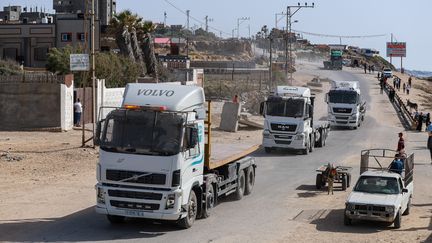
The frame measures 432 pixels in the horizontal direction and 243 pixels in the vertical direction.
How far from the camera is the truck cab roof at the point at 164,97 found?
18.1 metres

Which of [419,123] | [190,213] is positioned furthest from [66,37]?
[190,213]

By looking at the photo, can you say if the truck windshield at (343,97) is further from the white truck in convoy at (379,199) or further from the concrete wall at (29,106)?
the white truck in convoy at (379,199)

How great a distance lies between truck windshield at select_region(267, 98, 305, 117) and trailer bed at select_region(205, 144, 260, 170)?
1184 cm

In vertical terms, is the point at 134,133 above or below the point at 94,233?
above

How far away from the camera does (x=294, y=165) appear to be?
113ft

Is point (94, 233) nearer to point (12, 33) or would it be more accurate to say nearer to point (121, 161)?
point (121, 161)

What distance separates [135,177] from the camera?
17500 mm

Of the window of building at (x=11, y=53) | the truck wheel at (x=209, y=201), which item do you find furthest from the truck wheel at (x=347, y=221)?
the window of building at (x=11, y=53)

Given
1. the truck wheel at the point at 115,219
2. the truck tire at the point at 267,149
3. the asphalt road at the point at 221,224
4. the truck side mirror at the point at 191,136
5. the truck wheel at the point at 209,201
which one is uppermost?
the truck side mirror at the point at 191,136

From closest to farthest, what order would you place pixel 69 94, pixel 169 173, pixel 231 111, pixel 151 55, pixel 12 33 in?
pixel 169 173 → pixel 69 94 → pixel 231 111 → pixel 151 55 → pixel 12 33

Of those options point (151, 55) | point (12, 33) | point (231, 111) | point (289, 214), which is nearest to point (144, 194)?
point (289, 214)

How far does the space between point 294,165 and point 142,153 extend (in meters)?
17.8

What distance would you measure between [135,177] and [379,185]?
730 centimetres

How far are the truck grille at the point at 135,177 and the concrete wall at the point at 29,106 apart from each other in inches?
963
